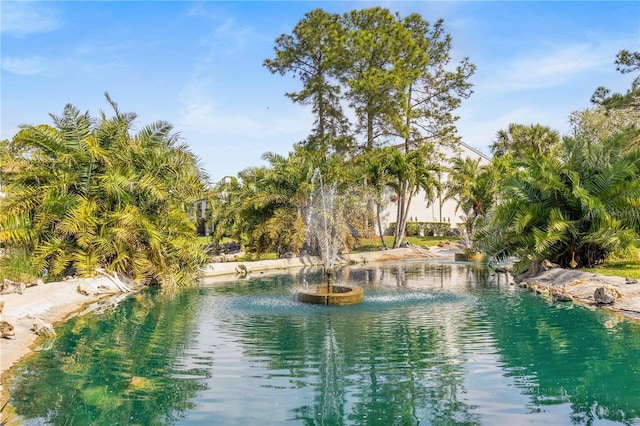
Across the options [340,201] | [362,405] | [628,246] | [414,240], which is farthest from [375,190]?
[362,405]

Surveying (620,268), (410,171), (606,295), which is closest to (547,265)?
(620,268)

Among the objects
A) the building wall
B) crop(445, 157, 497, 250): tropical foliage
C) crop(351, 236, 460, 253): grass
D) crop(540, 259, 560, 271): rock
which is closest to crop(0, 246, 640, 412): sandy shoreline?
crop(540, 259, 560, 271): rock

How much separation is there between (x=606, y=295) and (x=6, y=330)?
40.9 ft

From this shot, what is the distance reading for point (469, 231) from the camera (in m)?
36.7

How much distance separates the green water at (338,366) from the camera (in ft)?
20.5

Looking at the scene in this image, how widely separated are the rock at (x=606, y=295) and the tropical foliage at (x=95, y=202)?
11846mm

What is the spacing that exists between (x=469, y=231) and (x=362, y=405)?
31.7 meters

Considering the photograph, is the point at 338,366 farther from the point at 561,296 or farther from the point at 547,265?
the point at 547,265

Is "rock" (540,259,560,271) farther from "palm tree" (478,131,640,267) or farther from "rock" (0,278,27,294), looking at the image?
"rock" (0,278,27,294)

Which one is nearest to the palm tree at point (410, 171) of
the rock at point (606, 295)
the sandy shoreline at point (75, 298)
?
the sandy shoreline at point (75, 298)

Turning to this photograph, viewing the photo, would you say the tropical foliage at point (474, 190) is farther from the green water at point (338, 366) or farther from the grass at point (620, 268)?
the green water at point (338, 366)

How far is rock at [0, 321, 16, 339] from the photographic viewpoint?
912cm

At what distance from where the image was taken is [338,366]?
8.22 metres

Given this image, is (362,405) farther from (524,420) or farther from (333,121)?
(333,121)
